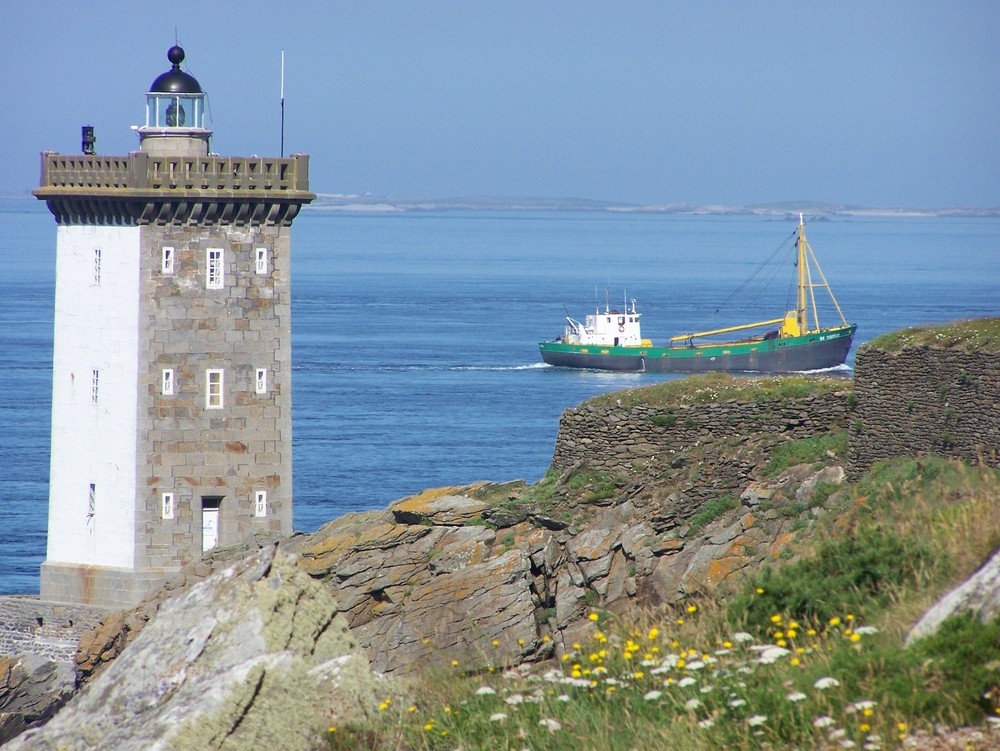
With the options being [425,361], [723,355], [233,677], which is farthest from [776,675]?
[723,355]

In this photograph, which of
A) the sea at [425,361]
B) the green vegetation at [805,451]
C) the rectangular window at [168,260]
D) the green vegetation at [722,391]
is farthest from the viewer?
the sea at [425,361]

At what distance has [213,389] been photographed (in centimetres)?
2700

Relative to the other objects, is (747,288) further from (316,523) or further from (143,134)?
(143,134)

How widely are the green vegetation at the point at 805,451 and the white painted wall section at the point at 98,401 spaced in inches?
480

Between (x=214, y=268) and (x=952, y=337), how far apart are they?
14.1 meters

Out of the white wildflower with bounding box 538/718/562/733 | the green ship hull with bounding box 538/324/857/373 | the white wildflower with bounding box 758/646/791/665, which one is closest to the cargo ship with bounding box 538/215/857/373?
the green ship hull with bounding box 538/324/857/373

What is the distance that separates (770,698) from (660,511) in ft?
38.7

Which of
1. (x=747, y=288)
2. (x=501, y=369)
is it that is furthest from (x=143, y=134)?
(x=747, y=288)

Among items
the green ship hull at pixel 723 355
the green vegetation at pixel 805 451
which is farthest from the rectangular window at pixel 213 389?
the green ship hull at pixel 723 355

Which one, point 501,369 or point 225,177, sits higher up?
point 225,177

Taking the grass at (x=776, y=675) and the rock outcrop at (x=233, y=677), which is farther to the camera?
the rock outcrop at (x=233, y=677)

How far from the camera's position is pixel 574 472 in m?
21.5

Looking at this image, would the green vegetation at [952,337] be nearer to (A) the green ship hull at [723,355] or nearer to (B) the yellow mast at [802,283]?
(A) the green ship hull at [723,355]

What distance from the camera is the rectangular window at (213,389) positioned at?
26938 mm
